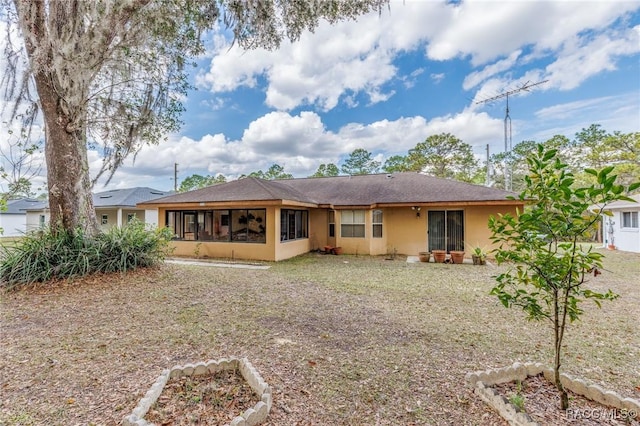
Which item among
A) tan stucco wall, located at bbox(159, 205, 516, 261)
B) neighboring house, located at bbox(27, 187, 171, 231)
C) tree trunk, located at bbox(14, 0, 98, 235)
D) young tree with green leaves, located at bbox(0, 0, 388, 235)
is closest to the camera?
tree trunk, located at bbox(14, 0, 98, 235)

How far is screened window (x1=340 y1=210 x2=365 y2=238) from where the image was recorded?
1223 centimetres

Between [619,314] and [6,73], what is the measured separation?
13026 millimetres

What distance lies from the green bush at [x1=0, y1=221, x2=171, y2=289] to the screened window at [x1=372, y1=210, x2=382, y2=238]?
8.08 m

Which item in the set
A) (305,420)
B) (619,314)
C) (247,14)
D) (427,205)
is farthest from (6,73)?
(619,314)

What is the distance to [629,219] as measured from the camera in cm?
1457

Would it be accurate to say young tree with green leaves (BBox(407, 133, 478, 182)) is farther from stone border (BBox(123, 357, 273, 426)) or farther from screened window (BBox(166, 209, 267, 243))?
stone border (BBox(123, 357, 273, 426))

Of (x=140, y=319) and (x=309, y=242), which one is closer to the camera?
(x=140, y=319)

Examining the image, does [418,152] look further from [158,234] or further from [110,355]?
[110,355]

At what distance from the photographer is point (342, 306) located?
5359 millimetres

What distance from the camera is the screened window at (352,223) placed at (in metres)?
12.2

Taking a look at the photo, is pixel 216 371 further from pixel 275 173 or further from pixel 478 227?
pixel 275 173

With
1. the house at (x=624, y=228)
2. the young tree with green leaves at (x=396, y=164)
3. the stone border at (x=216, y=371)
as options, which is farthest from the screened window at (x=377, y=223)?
the young tree with green leaves at (x=396, y=164)

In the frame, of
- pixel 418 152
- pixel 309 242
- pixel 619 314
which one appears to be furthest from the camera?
pixel 418 152

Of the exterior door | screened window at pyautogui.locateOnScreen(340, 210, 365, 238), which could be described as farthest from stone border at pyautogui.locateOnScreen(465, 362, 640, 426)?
screened window at pyautogui.locateOnScreen(340, 210, 365, 238)
